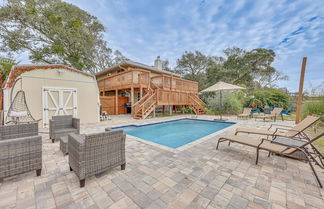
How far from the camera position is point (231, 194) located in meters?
1.87

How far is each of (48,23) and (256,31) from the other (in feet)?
59.8

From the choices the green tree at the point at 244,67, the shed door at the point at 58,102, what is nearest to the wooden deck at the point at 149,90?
the shed door at the point at 58,102

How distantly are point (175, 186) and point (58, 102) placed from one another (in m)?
7.85

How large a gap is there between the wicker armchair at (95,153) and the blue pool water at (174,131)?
9.98 ft

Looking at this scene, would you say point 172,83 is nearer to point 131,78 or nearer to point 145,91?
point 145,91

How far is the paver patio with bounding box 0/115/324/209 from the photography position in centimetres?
170

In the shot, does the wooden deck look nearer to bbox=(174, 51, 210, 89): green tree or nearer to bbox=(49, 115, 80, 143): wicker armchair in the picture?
bbox=(49, 115, 80, 143): wicker armchair

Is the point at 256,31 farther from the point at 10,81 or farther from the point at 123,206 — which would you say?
the point at 10,81

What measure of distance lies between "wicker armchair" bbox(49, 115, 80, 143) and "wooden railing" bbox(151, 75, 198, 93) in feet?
26.9

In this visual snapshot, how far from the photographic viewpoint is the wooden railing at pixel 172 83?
12.0 metres

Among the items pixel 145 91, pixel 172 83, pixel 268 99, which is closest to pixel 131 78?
pixel 145 91

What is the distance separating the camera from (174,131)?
7344 mm

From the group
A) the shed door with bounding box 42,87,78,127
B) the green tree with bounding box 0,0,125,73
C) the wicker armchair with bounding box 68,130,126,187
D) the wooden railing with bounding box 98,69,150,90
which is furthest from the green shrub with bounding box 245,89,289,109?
the green tree with bounding box 0,0,125,73

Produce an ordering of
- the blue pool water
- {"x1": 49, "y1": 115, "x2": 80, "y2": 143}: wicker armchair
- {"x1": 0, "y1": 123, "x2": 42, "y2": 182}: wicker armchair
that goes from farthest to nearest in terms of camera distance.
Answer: the blue pool water → {"x1": 49, "y1": 115, "x2": 80, "y2": 143}: wicker armchair → {"x1": 0, "y1": 123, "x2": 42, "y2": 182}: wicker armchair
